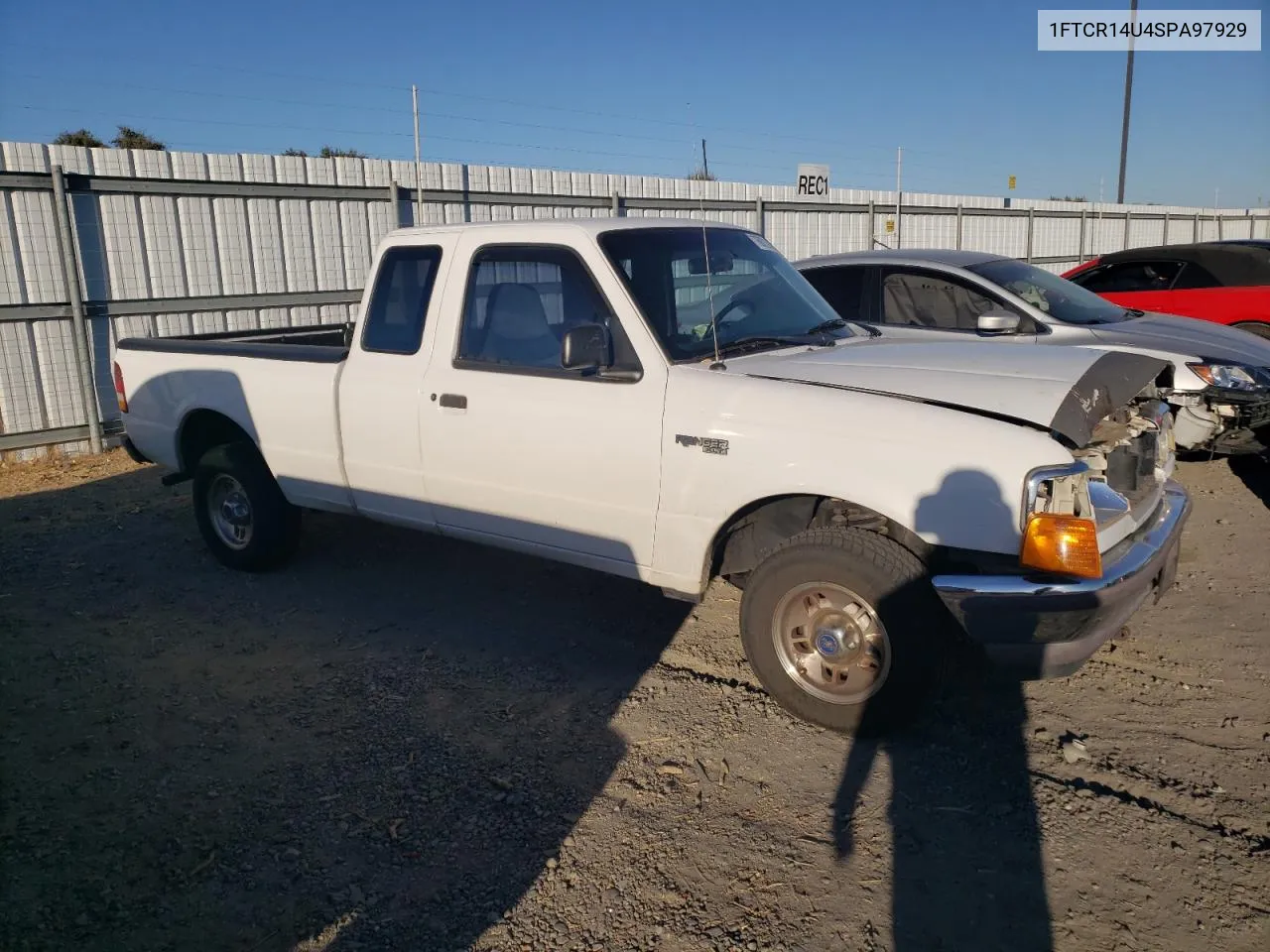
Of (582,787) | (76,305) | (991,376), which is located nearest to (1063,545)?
(991,376)

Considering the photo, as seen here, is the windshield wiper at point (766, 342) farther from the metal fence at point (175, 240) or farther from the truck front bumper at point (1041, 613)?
the metal fence at point (175, 240)

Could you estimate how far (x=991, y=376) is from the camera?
3943mm

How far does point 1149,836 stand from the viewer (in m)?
3.28

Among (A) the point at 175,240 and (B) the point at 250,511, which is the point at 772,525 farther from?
(A) the point at 175,240

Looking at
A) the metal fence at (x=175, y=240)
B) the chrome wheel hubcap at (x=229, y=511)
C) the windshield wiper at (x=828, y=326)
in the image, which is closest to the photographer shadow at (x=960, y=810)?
the windshield wiper at (x=828, y=326)

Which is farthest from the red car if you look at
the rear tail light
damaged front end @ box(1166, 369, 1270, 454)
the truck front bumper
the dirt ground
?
the rear tail light

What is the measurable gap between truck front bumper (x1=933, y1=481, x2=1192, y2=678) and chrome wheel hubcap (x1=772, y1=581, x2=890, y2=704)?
1.24 ft

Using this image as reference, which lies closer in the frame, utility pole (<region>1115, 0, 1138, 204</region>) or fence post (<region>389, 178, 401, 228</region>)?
fence post (<region>389, 178, 401, 228</region>)

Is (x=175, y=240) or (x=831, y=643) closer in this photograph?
(x=831, y=643)

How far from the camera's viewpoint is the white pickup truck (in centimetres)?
350

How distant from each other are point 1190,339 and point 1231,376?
61cm

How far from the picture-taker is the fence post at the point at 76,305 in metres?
8.96

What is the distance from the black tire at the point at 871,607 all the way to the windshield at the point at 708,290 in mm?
1041

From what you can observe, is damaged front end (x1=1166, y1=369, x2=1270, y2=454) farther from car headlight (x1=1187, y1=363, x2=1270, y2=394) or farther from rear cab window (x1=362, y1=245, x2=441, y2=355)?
rear cab window (x1=362, y1=245, x2=441, y2=355)
